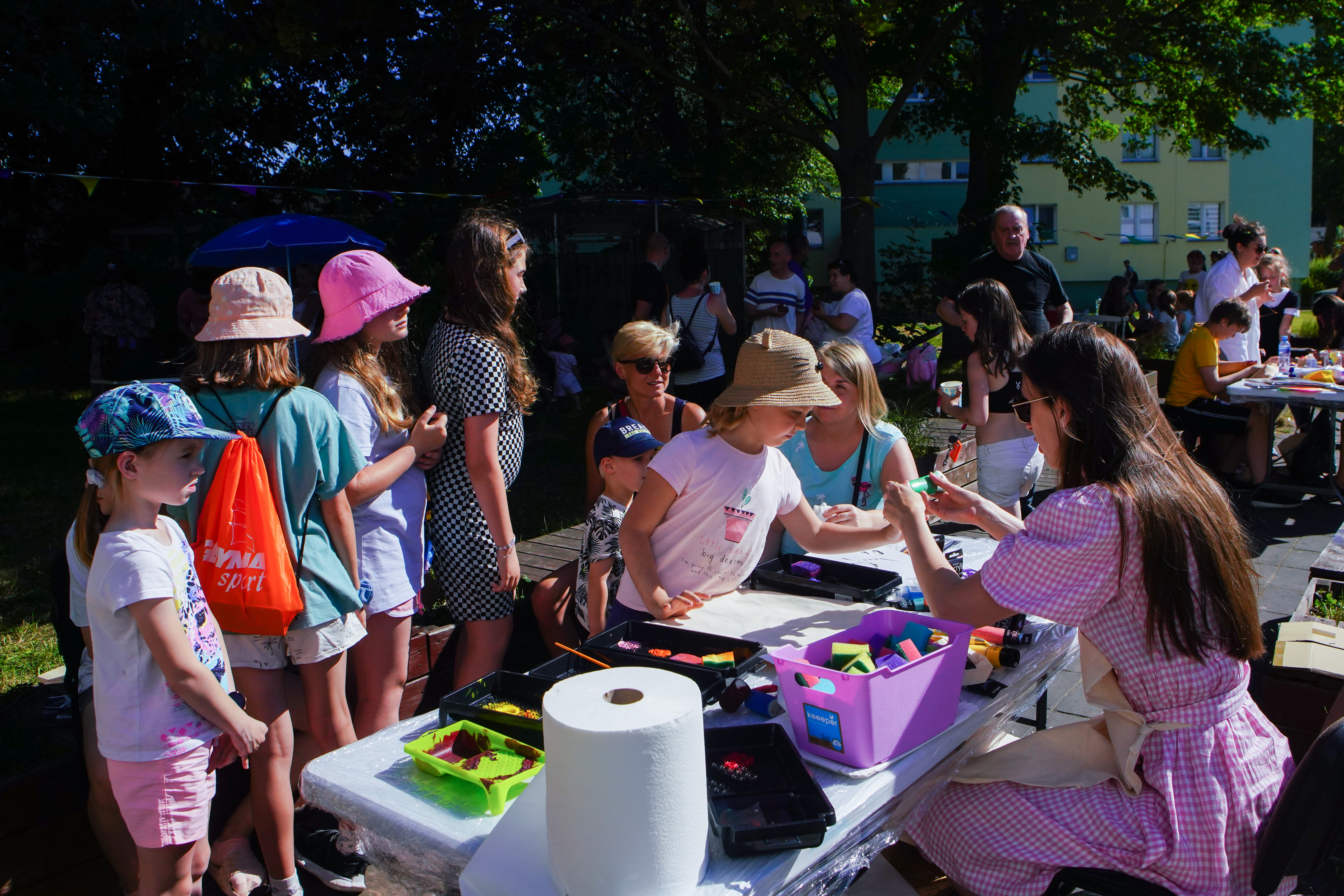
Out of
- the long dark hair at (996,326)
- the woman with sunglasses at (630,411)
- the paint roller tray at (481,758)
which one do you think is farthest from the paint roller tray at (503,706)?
the long dark hair at (996,326)

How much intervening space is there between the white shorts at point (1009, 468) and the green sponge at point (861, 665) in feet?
10.00

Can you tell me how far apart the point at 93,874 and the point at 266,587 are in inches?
47.7

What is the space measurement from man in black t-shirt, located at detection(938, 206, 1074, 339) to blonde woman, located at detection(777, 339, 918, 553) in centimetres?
249

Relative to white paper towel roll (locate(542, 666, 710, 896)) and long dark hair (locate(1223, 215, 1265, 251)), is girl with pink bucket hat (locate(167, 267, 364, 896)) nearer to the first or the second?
white paper towel roll (locate(542, 666, 710, 896))

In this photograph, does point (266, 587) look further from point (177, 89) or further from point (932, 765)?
point (177, 89)

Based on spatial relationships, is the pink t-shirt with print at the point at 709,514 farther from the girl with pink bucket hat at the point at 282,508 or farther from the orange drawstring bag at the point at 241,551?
the orange drawstring bag at the point at 241,551

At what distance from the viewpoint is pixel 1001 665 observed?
2.30 m

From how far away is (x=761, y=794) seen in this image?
67.9 inches

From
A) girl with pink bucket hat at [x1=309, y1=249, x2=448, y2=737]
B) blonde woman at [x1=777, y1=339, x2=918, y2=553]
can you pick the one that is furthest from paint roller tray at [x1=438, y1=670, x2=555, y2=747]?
blonde woman at [x1=777, y1=339, x2=918, y2=553]

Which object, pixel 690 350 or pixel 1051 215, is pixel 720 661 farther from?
pixel 1051 215

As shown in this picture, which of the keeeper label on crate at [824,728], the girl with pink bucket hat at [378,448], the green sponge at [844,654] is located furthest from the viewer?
the girl with pink bucket hat at [378,448]

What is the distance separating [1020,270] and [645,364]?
3.30 metres

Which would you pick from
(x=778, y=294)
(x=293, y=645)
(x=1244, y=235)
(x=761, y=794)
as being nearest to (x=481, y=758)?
(x=761, y=794)

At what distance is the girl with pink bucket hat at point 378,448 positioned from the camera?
8.71ft
